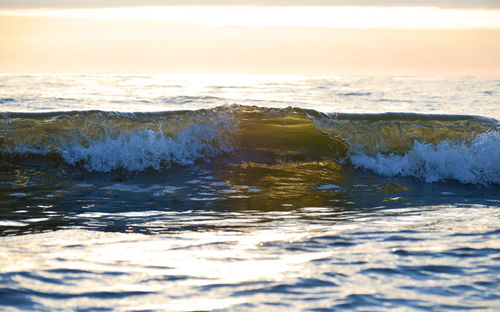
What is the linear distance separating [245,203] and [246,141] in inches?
166

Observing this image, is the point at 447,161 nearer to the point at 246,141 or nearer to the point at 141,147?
the point at 246,141

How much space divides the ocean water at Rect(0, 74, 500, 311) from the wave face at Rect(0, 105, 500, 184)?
34mm

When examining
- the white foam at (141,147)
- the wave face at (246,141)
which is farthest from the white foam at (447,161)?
the white foam at (141,147)

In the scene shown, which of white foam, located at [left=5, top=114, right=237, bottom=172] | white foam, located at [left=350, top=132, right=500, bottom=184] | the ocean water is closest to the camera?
the ocean water

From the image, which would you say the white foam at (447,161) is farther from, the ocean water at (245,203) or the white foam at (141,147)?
the white foam at (141,147)

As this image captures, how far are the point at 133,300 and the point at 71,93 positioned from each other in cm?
1262

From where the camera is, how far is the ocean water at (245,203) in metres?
3.35

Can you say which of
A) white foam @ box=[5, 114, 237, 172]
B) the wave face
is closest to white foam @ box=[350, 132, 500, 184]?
the wave face

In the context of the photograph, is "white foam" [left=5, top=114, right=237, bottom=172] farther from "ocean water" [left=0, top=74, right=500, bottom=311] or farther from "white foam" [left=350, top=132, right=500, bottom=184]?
"white foam" [left=350, top=132, right=500, bottom=184]

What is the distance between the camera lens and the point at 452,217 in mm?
5645

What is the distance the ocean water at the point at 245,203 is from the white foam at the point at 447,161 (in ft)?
0.12

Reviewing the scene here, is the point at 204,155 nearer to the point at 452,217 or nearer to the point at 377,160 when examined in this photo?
the point at 377,160

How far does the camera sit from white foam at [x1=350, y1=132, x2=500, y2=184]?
9.12 meters

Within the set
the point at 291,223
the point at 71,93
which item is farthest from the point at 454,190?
the point at 71,93
